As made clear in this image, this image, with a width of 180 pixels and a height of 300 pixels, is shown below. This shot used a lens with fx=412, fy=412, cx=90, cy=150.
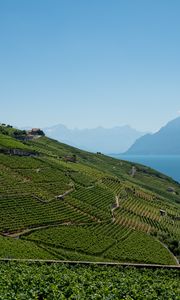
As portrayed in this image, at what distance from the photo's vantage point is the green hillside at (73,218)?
76438 mm

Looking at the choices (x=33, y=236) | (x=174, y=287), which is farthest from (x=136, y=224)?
(x=174, y=287)

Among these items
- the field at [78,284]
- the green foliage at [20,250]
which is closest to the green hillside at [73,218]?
the green foliage at [20,250]

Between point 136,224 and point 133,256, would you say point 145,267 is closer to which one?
point 133,256

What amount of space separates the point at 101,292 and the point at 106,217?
2579 inches

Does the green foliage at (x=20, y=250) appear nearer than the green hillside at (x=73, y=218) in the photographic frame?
Yes

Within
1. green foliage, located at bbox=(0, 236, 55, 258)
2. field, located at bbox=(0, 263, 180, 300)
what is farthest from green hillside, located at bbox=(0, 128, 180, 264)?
field, located at bbox=(0, 263, 180, 300)

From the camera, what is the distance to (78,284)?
132ft

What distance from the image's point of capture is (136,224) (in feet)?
354

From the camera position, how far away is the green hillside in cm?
7644

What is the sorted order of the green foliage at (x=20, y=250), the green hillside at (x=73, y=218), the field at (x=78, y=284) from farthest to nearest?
the green hillside at (x=73, y=218)
the green foliage at (x=20, y=250)
the field at (x=78, y=284)

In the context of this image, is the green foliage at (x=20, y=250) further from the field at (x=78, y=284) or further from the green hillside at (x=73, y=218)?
the field at (x=78, y=284)

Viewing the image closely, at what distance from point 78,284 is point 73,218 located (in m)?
55.5

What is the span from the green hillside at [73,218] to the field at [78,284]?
14180 mm

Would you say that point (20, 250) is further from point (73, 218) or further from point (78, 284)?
point (73, 218)
